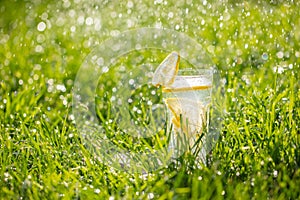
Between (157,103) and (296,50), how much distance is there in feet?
2.64

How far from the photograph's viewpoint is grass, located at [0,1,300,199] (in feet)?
4.04

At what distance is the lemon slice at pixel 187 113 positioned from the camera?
4.50ft

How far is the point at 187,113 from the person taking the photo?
1.39 m

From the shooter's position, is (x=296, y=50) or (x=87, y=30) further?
(x=87, y=30)

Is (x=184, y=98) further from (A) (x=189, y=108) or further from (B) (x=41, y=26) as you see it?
(B) (x=41, y=26)

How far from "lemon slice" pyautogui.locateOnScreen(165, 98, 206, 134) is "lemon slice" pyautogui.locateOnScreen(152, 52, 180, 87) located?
0.15ft

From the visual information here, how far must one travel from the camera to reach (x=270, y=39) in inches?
101

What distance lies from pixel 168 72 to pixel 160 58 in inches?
34.2

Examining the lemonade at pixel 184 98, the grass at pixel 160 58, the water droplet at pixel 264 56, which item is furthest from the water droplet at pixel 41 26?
the lemonade at pixel 184 98

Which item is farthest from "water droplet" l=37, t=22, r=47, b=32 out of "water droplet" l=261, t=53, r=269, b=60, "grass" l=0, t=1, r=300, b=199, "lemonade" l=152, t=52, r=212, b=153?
"lemonade" l=152, t=52, r=212, b=153

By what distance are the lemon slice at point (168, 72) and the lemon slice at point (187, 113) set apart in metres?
0.05

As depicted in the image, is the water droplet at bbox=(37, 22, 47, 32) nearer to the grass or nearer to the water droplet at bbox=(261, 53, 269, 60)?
the grass

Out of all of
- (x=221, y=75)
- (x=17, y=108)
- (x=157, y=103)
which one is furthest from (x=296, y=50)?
(x=17, y=108)

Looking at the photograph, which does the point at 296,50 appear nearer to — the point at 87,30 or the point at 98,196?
the point at 87,30
